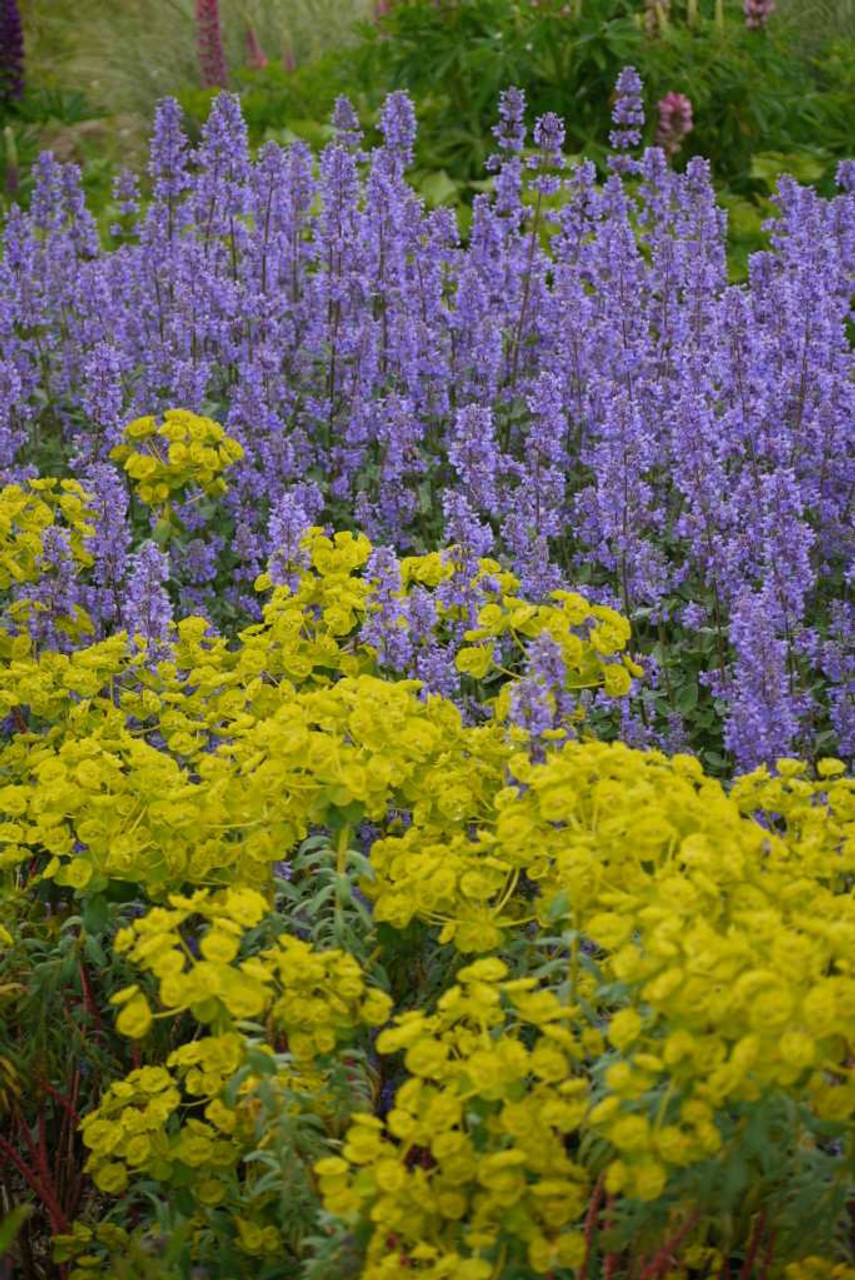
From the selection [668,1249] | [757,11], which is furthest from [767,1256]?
[757,11]

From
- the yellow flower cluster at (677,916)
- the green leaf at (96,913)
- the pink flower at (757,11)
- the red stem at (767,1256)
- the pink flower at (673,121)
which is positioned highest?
the pink flower at (757,11)

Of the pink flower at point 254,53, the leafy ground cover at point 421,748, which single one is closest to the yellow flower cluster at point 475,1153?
the leafy ground cover at point 421,748

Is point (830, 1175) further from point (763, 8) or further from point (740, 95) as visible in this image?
point (763, 8)

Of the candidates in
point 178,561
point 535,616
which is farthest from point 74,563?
point 535,616

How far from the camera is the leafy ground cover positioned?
7.37 feet

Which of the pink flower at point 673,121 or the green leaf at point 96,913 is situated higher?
the pink flower at point 673,121

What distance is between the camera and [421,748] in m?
2.79

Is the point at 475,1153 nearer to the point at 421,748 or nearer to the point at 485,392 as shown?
the point at 421,748

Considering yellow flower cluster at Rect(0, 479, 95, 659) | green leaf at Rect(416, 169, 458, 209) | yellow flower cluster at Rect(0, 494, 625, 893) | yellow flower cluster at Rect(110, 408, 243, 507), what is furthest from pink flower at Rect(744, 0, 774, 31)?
yellow flower cluster at Rect(0, 494, 625, 893)

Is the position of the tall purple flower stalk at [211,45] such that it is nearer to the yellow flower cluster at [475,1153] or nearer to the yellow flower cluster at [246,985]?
the yellow flower cluster at [246,985]

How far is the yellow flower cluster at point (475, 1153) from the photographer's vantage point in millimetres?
2193

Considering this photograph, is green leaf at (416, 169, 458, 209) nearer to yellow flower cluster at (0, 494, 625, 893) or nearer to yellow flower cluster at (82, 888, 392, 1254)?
yellow flower cluster at (0, 494, 625, 893)

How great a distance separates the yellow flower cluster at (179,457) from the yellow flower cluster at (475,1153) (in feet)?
6.90

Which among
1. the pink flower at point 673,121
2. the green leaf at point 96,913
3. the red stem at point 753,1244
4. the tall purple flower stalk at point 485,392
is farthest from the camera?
the pink flower at point 673,121
